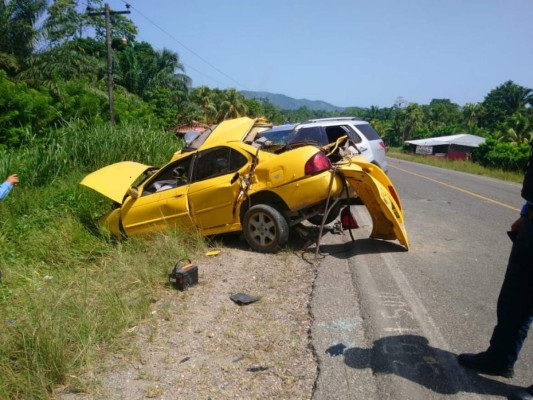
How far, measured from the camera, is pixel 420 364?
3299 millimetres

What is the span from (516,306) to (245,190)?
13.1 feet

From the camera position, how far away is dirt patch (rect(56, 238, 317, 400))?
3076 millimetres

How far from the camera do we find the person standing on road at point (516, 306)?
2940 mm

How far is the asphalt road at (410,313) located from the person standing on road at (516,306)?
118 millimetres

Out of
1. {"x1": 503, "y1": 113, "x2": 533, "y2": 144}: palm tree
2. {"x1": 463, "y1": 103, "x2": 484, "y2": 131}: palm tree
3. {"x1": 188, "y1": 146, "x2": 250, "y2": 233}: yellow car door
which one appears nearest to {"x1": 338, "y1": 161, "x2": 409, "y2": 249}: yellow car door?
{"x1": 188, "y1": 146, "x2": 250, "y2": 233}: yellow car door

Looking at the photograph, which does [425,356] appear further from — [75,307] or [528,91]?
[528,91]

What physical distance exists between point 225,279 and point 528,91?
8200 cm

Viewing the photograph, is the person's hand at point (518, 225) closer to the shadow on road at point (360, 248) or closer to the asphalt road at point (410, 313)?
the asphalt road at point (410, 313)

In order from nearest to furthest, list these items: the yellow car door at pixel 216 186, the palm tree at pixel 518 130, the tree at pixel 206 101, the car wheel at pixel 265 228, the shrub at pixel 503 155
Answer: the car wheel at pixel 265 228, the yellow car door at pixel 216 186, the shrub at pixel 503 155, the palm tree at pixel 518 130, the tree at pixel 206 101

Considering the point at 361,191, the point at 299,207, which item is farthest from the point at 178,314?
the point at 361,191

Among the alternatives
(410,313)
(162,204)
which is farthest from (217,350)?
(162,204)

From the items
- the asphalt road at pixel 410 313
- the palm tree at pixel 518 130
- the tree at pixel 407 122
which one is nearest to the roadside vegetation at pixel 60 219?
the asphalt road at pixel 410 313

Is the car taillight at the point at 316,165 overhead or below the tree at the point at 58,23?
below

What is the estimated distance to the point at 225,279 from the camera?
5.18 m
